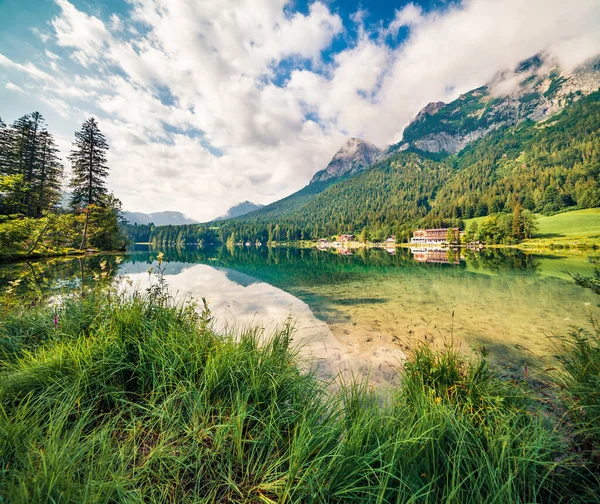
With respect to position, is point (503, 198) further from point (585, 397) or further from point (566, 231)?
point (585, 397)

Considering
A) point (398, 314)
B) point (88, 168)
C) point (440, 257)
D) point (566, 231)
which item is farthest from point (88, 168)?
point (566, 231)

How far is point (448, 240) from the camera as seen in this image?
101000 mm

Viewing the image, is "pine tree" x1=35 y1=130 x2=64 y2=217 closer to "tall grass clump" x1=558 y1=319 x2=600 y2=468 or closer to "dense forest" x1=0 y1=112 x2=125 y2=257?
"dense forest" x1=0 y1=112 x2=125 y2=257

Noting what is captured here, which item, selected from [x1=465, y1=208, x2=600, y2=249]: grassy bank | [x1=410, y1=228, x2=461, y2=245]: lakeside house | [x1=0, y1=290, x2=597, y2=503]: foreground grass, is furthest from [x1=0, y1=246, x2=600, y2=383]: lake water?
[x1=410, y1=228, x2=461, y2=245]: lakeside house

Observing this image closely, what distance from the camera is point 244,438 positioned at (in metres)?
2.38

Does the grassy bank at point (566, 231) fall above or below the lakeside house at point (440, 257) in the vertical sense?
above

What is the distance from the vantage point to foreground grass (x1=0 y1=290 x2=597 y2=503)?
1.71m

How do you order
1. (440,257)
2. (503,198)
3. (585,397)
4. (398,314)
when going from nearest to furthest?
(585,397) → (398,314) → (440,257) → (503,198)

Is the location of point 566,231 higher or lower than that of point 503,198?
lower

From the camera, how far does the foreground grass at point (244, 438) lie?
1707mm

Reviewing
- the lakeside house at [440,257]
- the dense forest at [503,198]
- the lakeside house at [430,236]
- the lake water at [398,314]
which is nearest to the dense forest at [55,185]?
the lake water at [398,314]

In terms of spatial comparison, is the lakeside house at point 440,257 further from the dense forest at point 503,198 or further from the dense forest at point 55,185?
the dense forest at point 55,185

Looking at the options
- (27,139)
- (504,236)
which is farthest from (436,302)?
(504,236)

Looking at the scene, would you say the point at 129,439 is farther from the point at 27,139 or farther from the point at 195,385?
the point at 27,139
